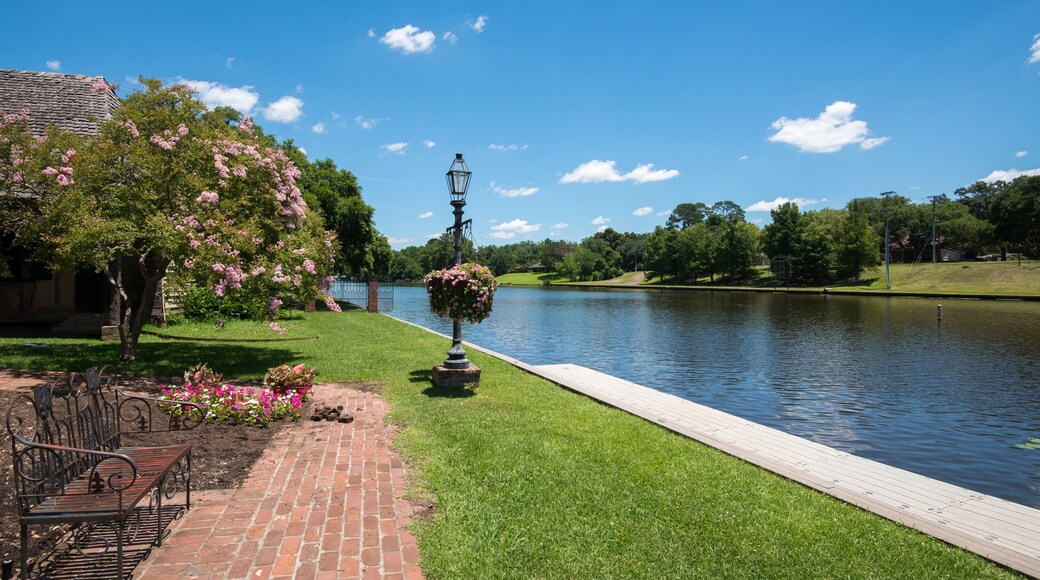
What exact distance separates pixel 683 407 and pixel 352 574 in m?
7.90

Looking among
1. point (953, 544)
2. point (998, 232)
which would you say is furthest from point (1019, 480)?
point (998, 232)

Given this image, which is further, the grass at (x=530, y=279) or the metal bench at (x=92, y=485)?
the grass at (x=530, y=279)

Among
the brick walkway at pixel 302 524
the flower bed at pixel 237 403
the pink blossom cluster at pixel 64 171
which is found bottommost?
the brick walkway at pixel 302 524

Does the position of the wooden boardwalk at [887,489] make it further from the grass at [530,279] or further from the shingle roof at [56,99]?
the grass at [530,279]

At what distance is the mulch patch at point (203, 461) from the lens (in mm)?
3852

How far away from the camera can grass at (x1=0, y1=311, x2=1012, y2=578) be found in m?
3.95

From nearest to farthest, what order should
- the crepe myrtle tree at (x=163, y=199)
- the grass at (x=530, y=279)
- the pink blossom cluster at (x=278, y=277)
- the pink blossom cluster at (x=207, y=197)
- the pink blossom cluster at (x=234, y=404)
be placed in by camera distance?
the pink blossom cluster at (x=234, y=404) < the crepe myrtle tree at (x=163, y=199) < the pink blossom cluster at (x=207, y=197) < the pink blossom cluster at (x=278, y=277) < the grass at (x=530, y=279)

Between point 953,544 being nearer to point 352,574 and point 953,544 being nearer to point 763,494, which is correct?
point 763,494

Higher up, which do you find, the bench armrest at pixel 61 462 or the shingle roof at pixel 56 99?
the shingle roof at pixel 56 99

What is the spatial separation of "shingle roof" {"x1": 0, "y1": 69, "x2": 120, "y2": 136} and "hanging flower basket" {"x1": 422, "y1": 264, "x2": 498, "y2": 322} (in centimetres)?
1138

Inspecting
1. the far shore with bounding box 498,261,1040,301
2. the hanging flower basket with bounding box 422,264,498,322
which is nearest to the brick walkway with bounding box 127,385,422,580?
the hanging flower basket with bounding box 422,264,498,322

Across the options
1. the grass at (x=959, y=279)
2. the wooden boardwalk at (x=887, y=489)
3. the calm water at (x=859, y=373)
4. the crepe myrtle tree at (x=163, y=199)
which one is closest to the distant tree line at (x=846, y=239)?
the grass at (x=959, y=279)

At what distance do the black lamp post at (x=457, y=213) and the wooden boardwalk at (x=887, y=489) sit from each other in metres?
2.56

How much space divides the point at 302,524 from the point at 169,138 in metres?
8.94
